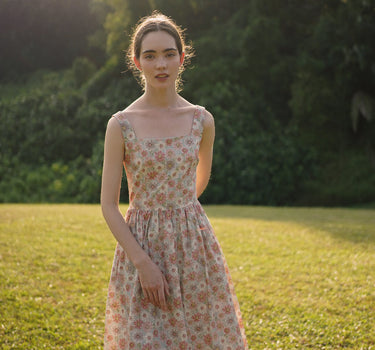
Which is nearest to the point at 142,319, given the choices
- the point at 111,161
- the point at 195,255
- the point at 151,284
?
the point at 151,284

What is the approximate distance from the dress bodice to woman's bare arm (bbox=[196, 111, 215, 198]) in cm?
7

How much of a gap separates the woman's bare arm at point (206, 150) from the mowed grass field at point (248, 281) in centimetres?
144

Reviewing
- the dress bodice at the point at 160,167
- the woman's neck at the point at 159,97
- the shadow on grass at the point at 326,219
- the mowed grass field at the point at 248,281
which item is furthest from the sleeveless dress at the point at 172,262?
the shadow on grass at the point at 326,219

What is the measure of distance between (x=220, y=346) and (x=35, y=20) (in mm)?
19908

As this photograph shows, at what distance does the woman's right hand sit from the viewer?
1.54 m

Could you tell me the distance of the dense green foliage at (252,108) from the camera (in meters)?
12.1

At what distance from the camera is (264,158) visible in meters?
12.2

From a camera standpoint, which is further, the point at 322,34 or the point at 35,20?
the point at 35,20

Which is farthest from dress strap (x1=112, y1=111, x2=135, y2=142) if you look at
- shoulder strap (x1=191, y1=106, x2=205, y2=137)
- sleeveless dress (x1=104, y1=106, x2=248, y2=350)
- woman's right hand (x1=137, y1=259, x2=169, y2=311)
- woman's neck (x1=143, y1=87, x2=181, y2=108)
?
woman's right hand (x1=137, y1=259, x2=169, y2=311)

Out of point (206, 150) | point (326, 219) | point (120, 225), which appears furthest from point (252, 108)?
point (120, 225)

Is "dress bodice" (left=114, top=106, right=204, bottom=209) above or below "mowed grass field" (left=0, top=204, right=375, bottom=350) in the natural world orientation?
above

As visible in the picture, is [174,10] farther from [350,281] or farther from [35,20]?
[350,281]

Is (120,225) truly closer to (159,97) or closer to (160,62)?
(159,97)

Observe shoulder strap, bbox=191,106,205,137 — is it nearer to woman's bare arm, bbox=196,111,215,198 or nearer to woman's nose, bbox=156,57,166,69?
woman's bare arm, bbox=196,111,215,198
